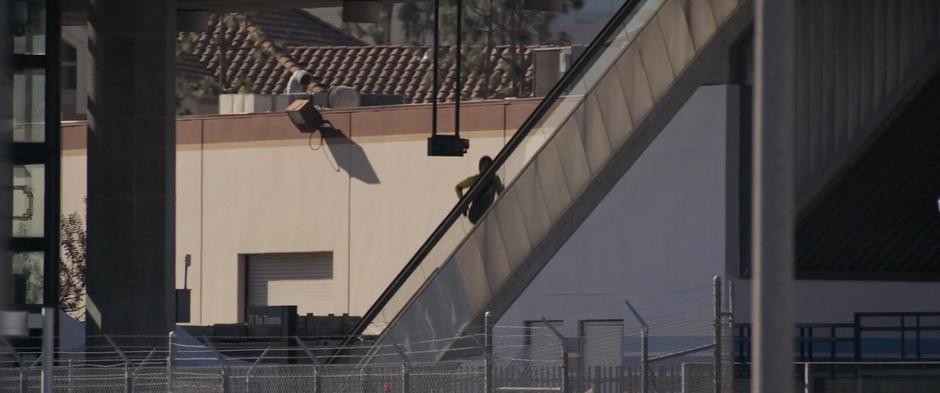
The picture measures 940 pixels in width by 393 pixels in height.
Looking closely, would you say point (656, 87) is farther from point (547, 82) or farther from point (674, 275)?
point (547, 82)

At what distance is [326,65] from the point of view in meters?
55.2

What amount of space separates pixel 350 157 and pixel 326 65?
624 inches

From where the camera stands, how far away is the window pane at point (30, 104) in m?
26.0

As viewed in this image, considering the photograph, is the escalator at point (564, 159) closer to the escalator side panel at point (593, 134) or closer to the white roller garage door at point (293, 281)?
the escalator side panel at point (593, 134)

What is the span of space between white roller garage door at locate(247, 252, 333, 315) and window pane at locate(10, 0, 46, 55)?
15238 mm

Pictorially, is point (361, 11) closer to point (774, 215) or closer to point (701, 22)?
point (701, 22)

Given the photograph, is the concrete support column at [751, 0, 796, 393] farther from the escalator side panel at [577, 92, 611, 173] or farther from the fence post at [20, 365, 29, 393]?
the escalator side panel at [577, 92, 611, 173]

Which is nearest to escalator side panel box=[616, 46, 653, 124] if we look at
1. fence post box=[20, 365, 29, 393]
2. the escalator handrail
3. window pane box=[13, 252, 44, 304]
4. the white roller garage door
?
the escalator handrail

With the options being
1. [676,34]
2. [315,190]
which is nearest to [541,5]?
[676,34]

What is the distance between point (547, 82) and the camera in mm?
41812

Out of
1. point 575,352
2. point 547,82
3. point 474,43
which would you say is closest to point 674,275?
point 575,352

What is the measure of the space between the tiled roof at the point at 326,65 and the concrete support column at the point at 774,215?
40802mm

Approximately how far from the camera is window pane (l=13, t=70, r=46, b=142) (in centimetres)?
2598

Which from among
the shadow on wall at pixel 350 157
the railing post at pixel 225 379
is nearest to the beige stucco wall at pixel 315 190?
the shadow on wall at pixel 350 157
